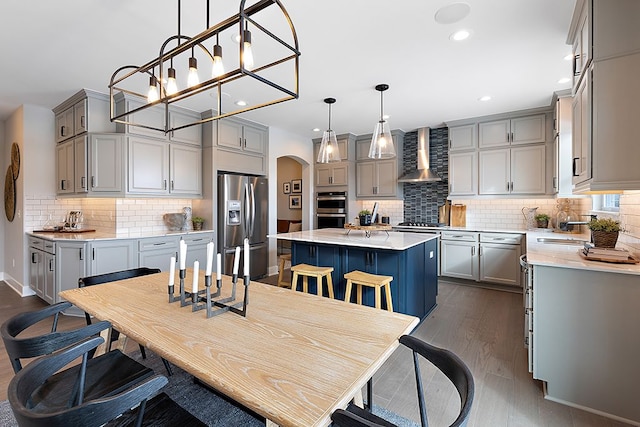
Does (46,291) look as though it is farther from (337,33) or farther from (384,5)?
(384,5)

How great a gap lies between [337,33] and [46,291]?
449 centimetres

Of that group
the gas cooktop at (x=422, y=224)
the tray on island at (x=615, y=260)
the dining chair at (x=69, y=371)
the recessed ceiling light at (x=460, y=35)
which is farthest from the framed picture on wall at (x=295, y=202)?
the dining chair at (x=69, y=371)

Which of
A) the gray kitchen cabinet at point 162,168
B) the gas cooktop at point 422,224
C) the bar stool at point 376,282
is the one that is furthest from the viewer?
the gas cooktop at point 422,224

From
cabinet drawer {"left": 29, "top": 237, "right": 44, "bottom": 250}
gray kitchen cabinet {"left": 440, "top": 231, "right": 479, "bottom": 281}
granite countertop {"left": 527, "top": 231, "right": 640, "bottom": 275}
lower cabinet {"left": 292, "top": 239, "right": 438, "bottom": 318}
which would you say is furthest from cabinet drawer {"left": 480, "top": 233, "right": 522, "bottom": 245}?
cabinet drawer {"left": 29, "top": 237, "right": 44, "bottom": 250}

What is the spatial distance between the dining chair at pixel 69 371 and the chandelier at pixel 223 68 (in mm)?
1195

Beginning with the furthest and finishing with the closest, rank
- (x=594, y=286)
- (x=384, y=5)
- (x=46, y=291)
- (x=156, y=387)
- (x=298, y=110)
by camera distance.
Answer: (x=298, y=110)
(x=46, y=291)
(x=384, y=5)
(x=594, y=286)
(x=156, y=387)

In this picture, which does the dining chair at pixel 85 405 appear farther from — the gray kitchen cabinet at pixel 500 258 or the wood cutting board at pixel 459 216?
the wood cutting board at pixel 459 216

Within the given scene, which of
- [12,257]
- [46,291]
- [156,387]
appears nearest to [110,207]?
[46,291]

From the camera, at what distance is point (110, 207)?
415cm

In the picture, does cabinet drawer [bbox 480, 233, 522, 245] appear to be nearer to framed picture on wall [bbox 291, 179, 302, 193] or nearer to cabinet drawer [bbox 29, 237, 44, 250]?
framed picture on wall [bbox 291, 179, 302, 193]

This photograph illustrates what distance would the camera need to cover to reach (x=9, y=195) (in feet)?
15.6

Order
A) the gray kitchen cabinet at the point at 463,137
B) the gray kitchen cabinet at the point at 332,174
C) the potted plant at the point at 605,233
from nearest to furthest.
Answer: the potted plant at the point at 605,233
the gray kitchen cabinet at the point at 463,137
the gray kitchen cabinet at the point at 332,174

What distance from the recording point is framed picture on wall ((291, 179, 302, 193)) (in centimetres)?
740

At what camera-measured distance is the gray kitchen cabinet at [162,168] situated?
152 inches
